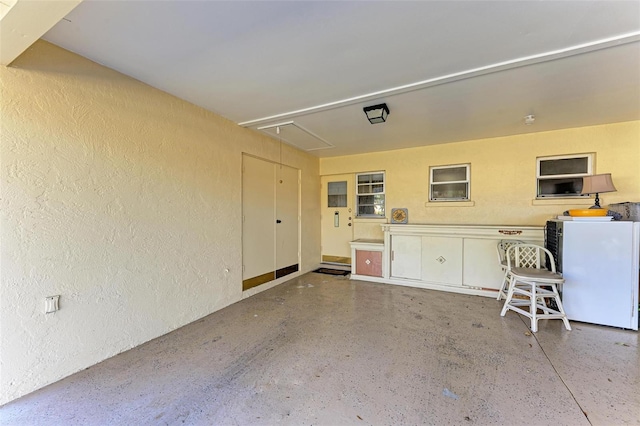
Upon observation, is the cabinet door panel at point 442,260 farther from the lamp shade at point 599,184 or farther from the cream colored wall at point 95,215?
the cream colored wall at point 95,215

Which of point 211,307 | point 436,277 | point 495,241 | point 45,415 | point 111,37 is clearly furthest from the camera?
point 436,277

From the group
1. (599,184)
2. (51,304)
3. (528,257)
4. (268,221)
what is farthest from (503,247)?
(51,304)

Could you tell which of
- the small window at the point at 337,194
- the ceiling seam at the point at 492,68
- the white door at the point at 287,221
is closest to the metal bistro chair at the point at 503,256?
the ceiling seam at the point at 492,68

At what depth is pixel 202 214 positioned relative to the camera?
10.1 ft

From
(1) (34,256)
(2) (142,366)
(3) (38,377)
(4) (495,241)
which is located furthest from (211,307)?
(4) (495,241)

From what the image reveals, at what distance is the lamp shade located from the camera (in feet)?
9.87

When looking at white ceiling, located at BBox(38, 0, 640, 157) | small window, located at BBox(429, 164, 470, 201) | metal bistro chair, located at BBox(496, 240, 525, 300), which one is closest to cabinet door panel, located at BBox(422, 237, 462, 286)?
metal bistro chair, located at BBox(496, 240, 525, 300)

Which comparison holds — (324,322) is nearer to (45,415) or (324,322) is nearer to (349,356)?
(349,356)

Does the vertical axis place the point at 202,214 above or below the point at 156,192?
below

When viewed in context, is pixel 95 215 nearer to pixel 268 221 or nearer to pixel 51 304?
pixel 51 304

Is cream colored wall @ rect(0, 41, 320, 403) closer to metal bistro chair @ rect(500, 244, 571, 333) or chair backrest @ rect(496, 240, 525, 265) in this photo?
metal bistro chair @ rect(500, 244, 571, 333)

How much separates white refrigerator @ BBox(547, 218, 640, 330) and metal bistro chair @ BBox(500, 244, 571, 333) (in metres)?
0.16

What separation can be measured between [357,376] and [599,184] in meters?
3.62

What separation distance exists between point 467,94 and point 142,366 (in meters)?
3.91
